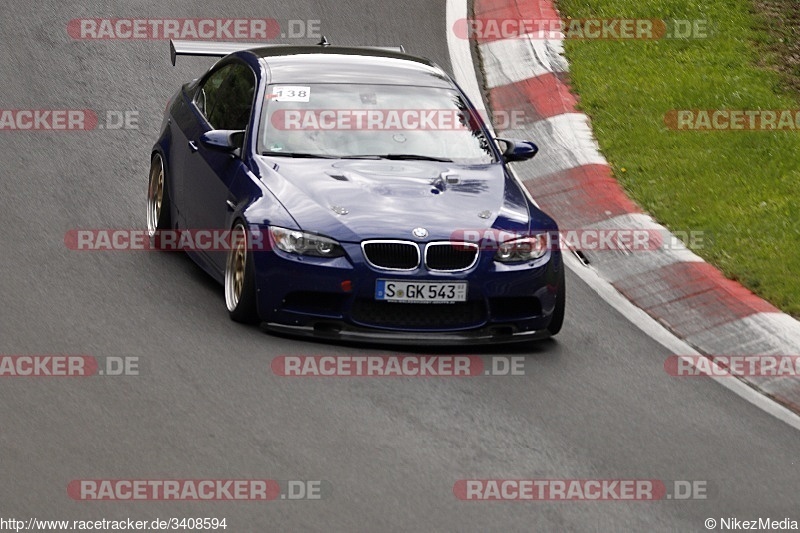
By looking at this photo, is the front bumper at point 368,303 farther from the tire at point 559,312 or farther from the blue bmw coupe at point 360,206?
the tire at point 559,312

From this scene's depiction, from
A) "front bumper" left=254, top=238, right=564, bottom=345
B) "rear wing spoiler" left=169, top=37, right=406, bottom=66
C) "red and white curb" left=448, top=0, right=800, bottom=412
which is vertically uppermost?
"rear wing spoiler" left=169, top=37, right=406, bottom=66

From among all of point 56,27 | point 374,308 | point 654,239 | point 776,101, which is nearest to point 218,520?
point 374,308

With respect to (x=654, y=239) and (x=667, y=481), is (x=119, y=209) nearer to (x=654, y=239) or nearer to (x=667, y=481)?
(x=654, y=239)

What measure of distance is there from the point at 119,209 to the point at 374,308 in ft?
11.0

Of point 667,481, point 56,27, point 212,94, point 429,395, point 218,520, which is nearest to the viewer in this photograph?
point 218,520

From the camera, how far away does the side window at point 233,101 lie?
1021 centimetres

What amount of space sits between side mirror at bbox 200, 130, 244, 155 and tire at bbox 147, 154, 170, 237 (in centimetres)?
111

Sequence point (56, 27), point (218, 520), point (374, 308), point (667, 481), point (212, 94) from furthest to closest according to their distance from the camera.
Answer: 1. point (56, 27)
2. point (212, 94)
3. point (374, 308)
4. point (667, 481)
5. point (218, 520)

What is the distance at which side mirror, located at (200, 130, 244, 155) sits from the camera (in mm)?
9703

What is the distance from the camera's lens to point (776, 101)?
13.7 meters

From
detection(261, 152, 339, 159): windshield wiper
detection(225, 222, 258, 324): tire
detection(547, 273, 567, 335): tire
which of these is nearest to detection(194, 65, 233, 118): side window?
detection(261, 152, 339, 159): windshield wiper

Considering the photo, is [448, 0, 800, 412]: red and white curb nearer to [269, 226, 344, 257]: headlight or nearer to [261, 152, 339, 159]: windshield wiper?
[261, 152, 339, 159]: windshield wiper

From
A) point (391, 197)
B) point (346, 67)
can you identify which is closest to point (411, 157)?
point (391, 197)

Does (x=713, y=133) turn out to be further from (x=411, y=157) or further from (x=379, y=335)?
(x=379, y=335)
